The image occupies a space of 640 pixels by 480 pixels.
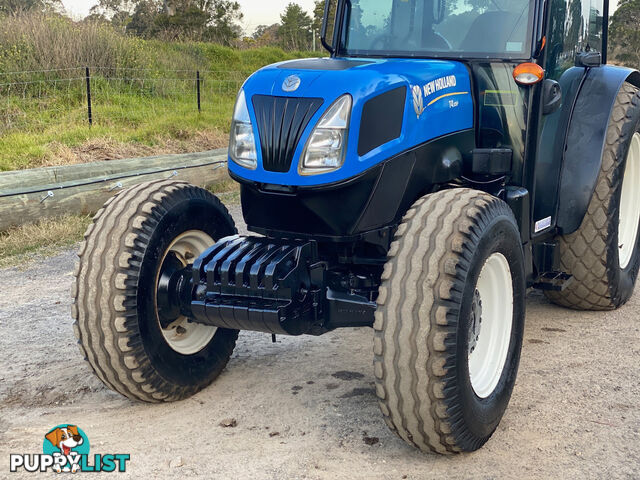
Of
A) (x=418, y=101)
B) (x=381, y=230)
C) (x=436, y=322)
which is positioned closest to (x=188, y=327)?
(x=381, y=230)

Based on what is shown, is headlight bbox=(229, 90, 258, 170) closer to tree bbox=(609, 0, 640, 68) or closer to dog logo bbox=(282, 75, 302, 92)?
dog logo bbox=(282, 75, 302, 92)

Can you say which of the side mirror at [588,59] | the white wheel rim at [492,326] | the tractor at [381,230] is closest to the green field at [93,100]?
the tractor at [381,230]

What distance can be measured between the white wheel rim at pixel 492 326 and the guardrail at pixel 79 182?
17.5 ft

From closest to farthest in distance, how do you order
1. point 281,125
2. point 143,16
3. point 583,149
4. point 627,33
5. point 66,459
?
point 66,459 → point 281,125 → point 583,149 → point 143,16 → point 627,33

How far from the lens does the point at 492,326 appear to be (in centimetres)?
362

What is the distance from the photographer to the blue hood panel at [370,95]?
3.47m

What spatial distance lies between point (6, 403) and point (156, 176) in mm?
5765

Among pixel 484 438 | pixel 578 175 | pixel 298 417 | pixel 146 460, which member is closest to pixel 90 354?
pixel 146 460

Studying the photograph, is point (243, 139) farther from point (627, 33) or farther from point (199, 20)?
point (627, 33)

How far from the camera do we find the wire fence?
41.9 feet

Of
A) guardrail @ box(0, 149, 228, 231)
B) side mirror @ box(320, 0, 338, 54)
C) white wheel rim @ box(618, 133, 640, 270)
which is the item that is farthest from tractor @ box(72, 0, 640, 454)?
guardrail @ box(0, 149, 228, 231)

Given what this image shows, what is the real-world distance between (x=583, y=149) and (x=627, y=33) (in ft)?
128

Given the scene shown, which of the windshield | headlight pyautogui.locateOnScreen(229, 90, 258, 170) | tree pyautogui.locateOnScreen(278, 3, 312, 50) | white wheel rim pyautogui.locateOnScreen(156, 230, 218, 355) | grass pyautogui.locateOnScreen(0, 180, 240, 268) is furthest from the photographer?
tree pyautogui.locateOnScreen(278, 3, 312, 50)

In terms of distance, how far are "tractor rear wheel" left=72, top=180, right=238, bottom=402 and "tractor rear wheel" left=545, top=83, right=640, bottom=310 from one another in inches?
92.6
